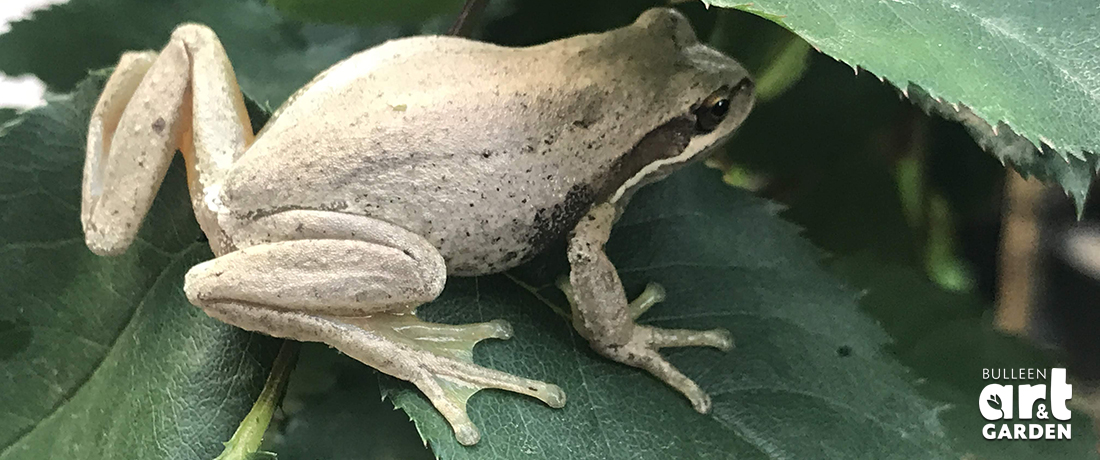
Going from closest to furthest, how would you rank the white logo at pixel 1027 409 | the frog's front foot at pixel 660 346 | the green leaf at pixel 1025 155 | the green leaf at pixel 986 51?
the green leaf at pixel 986 51 < the green leaf at pixel 1025 155 < the frog's front foot at pixel 660 346 < the white logo at pixel 1027 409

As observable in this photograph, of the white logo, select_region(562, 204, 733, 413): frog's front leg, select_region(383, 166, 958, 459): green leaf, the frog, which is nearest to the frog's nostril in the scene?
the frog

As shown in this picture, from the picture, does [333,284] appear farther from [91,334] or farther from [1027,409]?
[1027,409]

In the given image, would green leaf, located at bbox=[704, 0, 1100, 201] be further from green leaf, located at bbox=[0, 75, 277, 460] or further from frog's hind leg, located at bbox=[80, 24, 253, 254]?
green leaf, located at bbox=[0, 75, 277, 460]

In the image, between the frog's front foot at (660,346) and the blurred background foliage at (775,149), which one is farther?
the blurred background foliage at (775,149)

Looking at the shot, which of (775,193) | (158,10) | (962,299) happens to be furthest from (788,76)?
(158,10)

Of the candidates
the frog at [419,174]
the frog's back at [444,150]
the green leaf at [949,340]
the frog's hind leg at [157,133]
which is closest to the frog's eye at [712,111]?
the frog at [419,174]

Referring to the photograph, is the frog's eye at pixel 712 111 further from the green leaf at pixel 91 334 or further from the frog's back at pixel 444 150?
the green leaf at pixel 91 334
